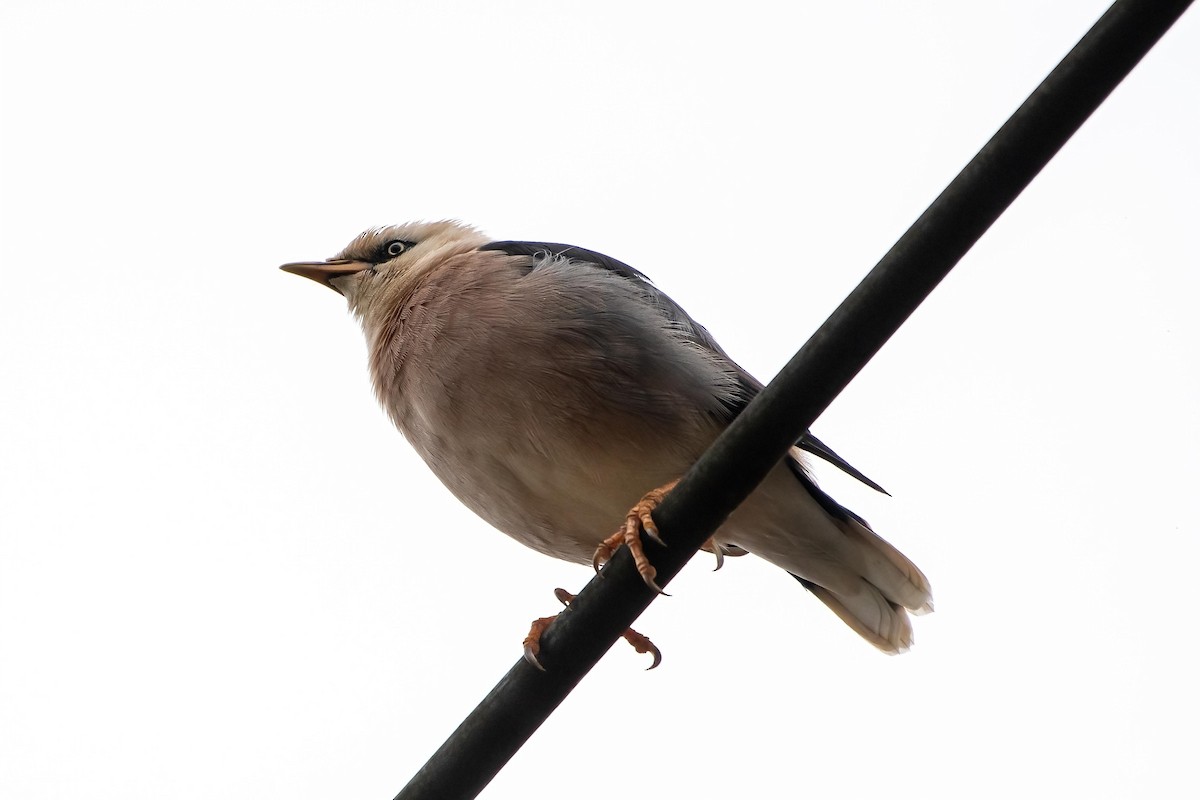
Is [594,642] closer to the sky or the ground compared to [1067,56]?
closer to the ground

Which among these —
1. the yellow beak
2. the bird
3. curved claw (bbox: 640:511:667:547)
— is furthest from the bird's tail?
the yellow beak

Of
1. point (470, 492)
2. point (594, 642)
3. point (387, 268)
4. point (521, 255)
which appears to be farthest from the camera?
point (387, 268)

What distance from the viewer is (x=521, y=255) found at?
177 inches

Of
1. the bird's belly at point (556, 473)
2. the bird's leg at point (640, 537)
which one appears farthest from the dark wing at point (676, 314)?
the bird's leg at point (640, 537)

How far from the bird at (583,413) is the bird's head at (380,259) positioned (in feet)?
1.20

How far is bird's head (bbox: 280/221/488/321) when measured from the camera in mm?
5102

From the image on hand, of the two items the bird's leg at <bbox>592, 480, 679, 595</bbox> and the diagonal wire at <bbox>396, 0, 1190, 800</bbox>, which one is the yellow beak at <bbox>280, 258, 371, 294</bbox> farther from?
the diagonal wire at <bbox>396, 0, 1190, 800</bbox>

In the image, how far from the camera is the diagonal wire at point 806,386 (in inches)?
81.7

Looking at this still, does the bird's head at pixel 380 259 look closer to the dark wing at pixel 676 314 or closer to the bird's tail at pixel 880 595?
the dark wing at pixel 676 314

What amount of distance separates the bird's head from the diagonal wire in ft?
8.46

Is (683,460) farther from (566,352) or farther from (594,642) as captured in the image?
(594,642)

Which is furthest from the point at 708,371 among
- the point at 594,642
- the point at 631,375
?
the point at 594,642

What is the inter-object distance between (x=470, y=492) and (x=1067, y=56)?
263cm

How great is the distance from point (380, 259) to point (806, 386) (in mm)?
3500
